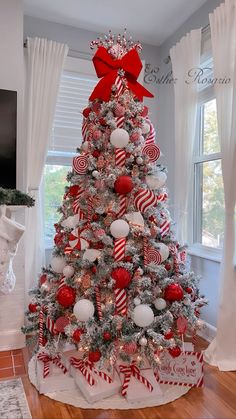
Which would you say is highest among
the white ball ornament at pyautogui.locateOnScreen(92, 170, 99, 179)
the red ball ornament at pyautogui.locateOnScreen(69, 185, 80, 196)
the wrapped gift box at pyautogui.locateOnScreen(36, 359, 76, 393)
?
the white ball ornament at pyautogui.locateOnScreen(92, 170, 99, 179)

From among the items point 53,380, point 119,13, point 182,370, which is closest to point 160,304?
point 182,370

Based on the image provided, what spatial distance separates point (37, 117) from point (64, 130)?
288 millimetres

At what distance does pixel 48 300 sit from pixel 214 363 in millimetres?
1213

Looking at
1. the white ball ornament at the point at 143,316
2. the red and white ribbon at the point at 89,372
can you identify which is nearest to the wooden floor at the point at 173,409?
the red and white ribbon at the point at 89,372

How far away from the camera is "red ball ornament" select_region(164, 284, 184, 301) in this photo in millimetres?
1814

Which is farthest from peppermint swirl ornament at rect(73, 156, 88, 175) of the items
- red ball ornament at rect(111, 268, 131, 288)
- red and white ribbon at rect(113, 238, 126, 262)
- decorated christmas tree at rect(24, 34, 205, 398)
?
red ball ornament at rect(111, 268, 131, 288)

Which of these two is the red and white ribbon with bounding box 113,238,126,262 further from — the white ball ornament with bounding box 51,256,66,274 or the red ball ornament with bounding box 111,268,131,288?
the white ball ornament with bounding box 51,256,66,274

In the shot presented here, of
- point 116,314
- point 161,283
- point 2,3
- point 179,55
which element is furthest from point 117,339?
point 2,3

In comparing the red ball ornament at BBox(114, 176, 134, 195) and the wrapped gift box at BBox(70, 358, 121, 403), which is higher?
the red ball ornament at BBox(114, 176, 134, 195)

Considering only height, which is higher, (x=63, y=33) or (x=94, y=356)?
(x=63, y=33)

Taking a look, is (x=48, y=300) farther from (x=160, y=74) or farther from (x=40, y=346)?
(x=160, y=74)

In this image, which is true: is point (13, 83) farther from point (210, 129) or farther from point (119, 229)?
point (210, 129)

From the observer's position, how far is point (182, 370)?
1890 millimetres

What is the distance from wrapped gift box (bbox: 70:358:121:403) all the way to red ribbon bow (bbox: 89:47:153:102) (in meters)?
1.61
